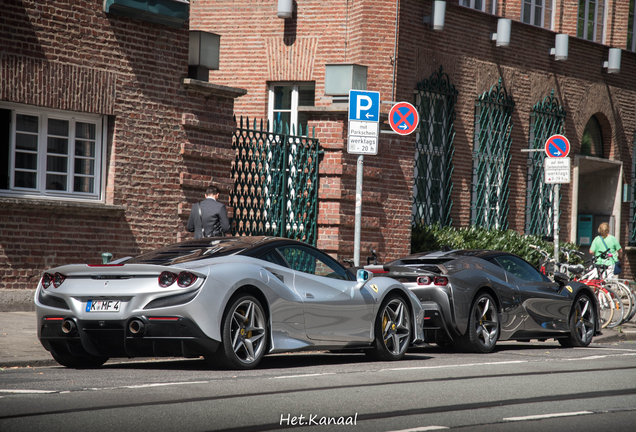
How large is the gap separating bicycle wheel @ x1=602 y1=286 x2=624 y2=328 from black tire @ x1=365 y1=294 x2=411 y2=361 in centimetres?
694

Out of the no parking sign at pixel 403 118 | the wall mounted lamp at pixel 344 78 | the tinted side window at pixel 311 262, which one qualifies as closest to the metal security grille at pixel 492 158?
the wall mounted lamp at pixel 344 78

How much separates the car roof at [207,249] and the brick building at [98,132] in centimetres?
Answer: 405

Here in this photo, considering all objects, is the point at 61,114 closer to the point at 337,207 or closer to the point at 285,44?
the point at 337,207

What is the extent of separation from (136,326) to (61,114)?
5903 mm

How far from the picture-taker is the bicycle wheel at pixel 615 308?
1608 cm

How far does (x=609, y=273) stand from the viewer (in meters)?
18.3

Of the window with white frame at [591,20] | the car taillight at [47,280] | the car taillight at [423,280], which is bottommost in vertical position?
the car taillight at [423,280]

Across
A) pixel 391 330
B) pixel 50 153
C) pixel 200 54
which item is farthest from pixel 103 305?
pixel 200 54

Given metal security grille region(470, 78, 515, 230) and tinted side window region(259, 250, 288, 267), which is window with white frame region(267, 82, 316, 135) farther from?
tinted side window region(259, 250, 288, 267)

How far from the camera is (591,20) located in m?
24.0

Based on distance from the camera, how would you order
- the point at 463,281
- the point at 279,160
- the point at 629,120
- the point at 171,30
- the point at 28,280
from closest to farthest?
the point at 463,281
the point at 28,280
the point at 171,30
the point at 279,160
the point at 629,120

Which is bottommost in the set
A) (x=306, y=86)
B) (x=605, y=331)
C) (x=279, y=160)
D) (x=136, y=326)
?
(x=605, y=331)

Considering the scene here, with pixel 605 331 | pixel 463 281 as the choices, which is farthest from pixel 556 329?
pixel 605 331

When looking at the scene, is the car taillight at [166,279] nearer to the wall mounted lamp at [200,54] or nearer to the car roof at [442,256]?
the car roof at [442,256]
